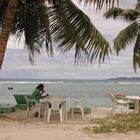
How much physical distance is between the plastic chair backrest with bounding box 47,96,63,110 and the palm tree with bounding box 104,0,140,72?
11.1 meters

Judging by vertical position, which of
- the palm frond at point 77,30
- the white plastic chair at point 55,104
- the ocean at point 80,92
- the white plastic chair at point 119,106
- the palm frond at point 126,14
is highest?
the palm frond at point 126,14

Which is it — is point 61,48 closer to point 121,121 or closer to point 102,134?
point 121,121

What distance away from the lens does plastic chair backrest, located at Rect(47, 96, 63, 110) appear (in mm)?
14310

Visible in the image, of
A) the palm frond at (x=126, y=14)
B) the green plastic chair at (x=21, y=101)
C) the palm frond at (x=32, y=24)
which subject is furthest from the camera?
the palm frond at (x=126, y=14)

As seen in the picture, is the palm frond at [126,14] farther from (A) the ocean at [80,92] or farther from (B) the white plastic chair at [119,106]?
(B) the white plastic chair at [119,106]

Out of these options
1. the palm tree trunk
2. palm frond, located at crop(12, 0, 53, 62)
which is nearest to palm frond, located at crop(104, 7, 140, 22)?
palm frond, located at crop(12, 0, 53, 62)

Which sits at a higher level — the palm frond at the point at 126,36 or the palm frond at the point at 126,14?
the palm frond at the point at 126,14

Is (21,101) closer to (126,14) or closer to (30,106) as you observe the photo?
(30,106)

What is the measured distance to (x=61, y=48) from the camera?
543 inches

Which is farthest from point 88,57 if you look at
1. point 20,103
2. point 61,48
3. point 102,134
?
point 20,103

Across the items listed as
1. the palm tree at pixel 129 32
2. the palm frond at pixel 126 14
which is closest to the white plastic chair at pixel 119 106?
the palm tree at pixel 129 32

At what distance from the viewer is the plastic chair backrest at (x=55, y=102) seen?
1431cm

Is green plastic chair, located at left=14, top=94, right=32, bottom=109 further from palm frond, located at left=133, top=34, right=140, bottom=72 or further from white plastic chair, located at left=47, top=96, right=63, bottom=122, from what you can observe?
palm frond, located at left=133, top=34, right=140, bottom=72

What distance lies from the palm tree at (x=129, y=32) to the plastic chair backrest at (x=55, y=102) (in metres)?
11.1
